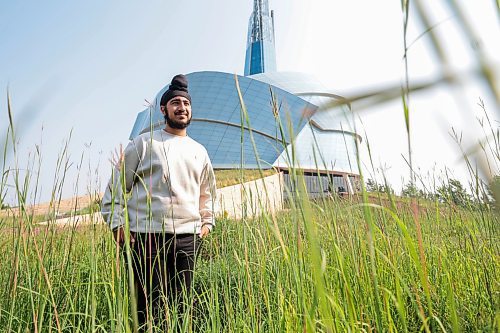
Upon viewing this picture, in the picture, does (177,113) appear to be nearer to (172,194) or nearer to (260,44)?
(172,194)

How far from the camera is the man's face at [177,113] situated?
152 cm

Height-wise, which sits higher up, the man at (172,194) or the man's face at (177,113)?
the man's face at (177,113)

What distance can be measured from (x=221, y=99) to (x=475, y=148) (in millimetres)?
18026

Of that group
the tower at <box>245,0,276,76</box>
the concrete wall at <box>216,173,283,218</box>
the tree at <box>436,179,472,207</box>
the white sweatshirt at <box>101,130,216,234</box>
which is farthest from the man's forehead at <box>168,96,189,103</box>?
the tower at <box>245,0,276,76</box>

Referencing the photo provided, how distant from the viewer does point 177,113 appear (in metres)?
1.53

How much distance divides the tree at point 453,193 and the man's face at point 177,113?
3.10 feet

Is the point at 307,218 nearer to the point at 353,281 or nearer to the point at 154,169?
the point at 353,281

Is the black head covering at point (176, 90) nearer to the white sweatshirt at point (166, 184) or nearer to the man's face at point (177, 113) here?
the man's face at point (177, 113)

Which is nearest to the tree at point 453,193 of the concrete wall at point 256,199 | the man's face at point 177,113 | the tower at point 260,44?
the concrete wall at point 256,199

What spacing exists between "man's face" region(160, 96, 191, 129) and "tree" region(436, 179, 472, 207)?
944 millimetres

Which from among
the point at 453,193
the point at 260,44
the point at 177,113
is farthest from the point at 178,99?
the point at 260,44

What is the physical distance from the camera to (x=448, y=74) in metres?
0.12

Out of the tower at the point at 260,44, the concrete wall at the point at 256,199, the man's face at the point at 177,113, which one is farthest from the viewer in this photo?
the tower at the point at 260,44

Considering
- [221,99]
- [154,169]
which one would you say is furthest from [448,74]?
[221,99]
